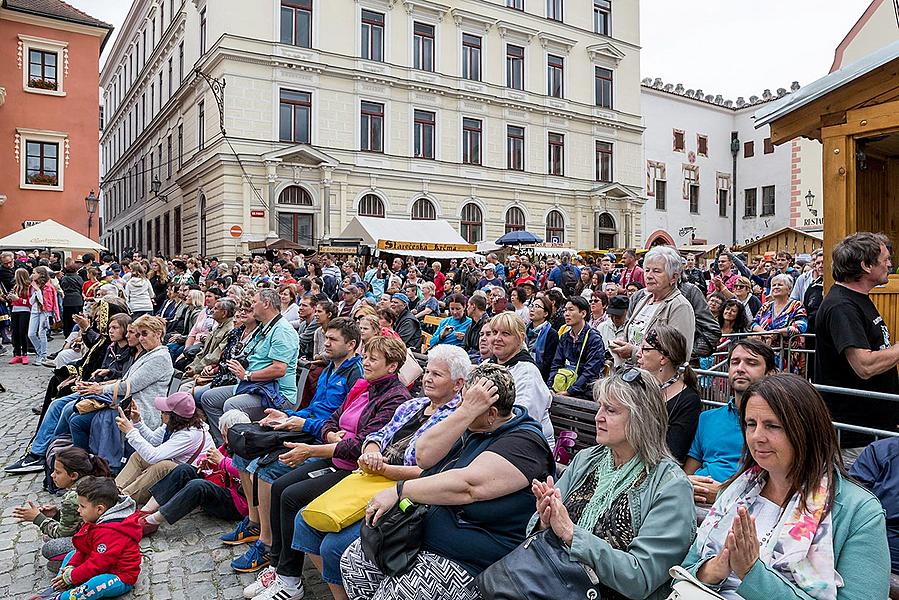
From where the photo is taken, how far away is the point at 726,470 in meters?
3.72

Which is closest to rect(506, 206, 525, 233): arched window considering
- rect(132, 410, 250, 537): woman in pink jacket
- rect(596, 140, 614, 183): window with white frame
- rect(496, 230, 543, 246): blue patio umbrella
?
rect(596, 140, 614, 183): window with white frame

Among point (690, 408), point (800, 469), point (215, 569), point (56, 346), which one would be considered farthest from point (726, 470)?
point (56, 346)

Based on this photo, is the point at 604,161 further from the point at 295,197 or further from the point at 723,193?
the point at 295,197

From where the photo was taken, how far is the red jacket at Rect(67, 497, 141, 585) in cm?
458

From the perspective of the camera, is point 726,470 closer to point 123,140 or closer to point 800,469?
point 800,469

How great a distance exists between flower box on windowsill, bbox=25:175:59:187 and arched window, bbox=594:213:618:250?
26.9 meters

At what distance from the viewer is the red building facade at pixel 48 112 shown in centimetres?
2989

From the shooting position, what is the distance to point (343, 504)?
409 cm

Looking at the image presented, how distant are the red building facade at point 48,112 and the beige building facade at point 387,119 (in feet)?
13.5

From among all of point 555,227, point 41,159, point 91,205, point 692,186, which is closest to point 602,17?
point 555,227

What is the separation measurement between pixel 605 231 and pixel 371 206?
46.7 feet

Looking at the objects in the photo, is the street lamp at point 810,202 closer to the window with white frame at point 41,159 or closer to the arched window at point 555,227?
the arched window at point 555,227

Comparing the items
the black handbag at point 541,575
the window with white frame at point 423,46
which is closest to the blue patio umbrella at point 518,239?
the window with white frame at point 423,46

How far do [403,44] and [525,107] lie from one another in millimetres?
7297
